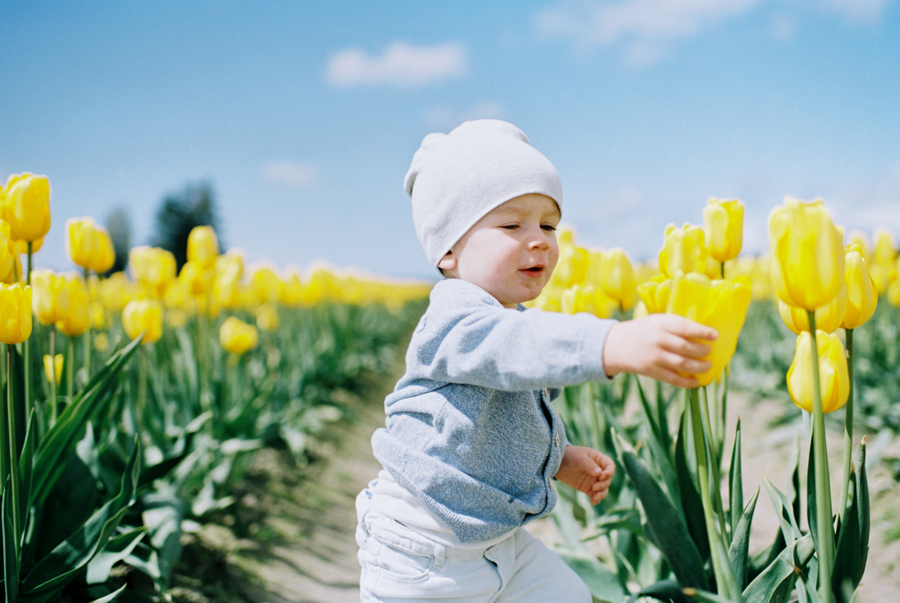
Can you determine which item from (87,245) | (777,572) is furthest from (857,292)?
(87,245)

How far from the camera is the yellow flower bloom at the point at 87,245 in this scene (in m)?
2.49

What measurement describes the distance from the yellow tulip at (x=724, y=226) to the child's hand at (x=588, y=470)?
0.64 metres

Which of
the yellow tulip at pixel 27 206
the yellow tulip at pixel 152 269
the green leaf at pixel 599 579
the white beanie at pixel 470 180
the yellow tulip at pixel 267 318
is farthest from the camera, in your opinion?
the yellow tulip at pixel 267 318

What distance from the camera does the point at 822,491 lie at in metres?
1.08

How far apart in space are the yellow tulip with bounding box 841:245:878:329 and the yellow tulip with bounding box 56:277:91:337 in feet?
7.55

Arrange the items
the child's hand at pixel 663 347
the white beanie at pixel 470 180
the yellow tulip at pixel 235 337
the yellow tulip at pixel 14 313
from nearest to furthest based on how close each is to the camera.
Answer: the child's hand at pixel 663 347, the white beanie at pixel 470 180, the yellow tulip at pixel 14 313, the yellow tulip at pixel 235 337

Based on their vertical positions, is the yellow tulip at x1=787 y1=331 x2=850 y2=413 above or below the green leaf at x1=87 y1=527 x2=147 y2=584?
above

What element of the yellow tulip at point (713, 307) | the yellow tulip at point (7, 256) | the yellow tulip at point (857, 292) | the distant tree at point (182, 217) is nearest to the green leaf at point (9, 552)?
Result: the yellow tulip at point (7, 256)

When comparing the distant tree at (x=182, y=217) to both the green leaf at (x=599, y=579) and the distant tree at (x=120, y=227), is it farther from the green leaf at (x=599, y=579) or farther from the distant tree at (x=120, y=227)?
the green leaf at (x=599, y=579)

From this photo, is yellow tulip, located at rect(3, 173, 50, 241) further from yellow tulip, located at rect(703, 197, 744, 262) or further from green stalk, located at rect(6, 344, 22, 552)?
yellow tulip, located at rect(703, 197, 744, 262)

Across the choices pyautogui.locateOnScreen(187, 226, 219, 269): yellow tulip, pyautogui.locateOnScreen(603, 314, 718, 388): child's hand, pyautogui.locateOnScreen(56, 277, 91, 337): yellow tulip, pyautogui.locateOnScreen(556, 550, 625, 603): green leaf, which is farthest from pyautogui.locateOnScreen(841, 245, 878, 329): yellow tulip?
pyautogui.locateOnScreen(187, 226, 219, 269): yellow tulip

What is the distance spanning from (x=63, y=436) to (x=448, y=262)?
50.0 inches

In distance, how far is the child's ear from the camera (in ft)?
4.96

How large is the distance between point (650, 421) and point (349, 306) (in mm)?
7997
